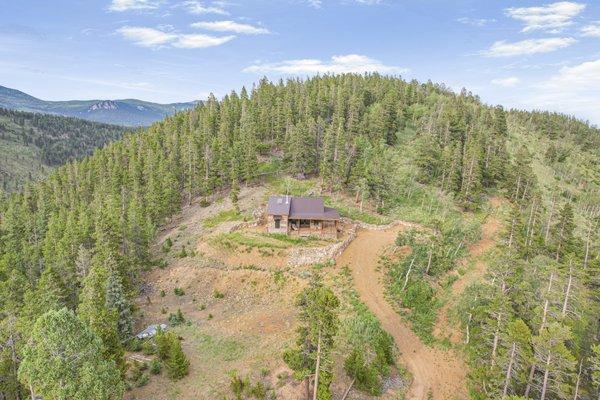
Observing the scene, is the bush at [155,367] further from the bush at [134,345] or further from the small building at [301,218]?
the small building at [301,218]

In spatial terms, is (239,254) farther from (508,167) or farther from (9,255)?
(508,167)

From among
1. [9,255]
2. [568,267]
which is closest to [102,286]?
[9,255]

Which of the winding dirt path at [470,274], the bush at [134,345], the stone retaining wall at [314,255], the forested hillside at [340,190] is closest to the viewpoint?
the forested hillside at [340,190]

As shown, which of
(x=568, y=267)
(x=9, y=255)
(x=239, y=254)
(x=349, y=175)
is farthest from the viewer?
(x=349, y=175)

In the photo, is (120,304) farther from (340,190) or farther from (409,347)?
(340,190)

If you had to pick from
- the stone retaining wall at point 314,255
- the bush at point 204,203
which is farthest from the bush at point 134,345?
the bush at point 204,203

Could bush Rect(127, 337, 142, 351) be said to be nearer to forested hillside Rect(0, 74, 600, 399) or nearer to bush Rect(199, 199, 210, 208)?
forested hillside Rect(0, 74, 600, 399)

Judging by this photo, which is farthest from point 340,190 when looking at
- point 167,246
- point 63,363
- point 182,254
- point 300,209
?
point 63,363

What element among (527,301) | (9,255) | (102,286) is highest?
(527,301)
